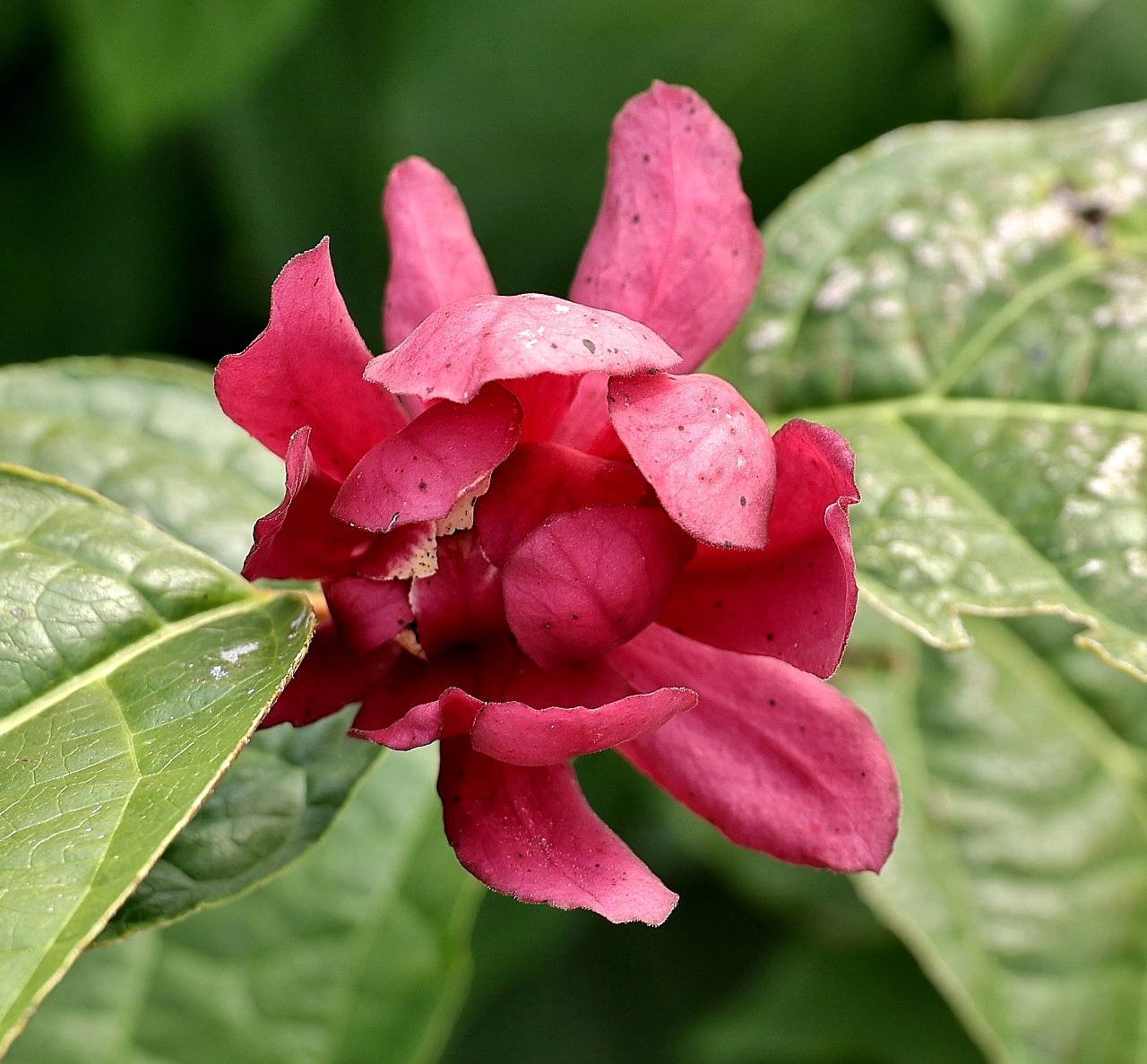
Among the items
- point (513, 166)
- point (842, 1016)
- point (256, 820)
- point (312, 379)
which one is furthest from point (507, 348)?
point (842, 1016)

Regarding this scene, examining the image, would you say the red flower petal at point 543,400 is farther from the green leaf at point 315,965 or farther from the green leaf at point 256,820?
the green leaf at point 315,965

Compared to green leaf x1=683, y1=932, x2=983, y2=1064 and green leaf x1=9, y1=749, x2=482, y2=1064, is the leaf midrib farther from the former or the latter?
green leaf x1=683, y1=932, x2=983, y2=1064

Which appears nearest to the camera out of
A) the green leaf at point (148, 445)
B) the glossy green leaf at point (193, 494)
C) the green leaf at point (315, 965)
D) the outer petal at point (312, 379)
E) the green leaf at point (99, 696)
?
the green leaf at point (99, 696)

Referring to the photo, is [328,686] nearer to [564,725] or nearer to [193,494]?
[564,725]

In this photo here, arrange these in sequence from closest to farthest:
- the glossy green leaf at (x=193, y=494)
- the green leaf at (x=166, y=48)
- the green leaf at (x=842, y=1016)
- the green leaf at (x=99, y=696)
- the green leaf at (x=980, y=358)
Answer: the green leaf at (x=99, y=696) < the glossy green leaf at (x=193, y=494) < the green leaf at (x=980, y=358) < the green leaf at (x=166, y=48) < the green leaf at (x=842, y=1016)

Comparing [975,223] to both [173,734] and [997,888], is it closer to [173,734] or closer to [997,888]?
[997,888]

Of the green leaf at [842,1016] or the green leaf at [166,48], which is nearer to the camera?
the green leaf at [166,48]

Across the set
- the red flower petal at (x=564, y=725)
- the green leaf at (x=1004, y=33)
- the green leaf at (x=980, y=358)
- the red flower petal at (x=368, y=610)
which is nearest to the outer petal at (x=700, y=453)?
the red flower petal at (x=564, y=725)
